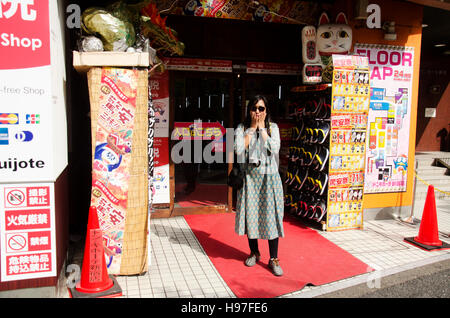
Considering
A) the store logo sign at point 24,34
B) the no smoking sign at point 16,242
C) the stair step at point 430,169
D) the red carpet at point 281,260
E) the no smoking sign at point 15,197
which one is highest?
the store logo sign at point 24,34

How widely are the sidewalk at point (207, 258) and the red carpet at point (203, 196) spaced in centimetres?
59

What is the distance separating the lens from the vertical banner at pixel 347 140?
597 centimetres

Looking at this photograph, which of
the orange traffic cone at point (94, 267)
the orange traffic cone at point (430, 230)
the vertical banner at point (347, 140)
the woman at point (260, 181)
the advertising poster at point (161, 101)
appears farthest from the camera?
the advertising poster at point (161, 101)

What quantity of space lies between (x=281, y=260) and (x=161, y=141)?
121 inches

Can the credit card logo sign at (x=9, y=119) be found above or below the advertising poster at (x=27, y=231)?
above

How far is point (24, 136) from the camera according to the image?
347 cm

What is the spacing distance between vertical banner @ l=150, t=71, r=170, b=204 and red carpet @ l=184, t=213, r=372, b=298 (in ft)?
2.58

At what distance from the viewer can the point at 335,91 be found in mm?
5914

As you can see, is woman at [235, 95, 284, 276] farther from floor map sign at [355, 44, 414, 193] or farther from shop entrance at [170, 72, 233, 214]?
floor map sign at [355, 44, 414, 193]

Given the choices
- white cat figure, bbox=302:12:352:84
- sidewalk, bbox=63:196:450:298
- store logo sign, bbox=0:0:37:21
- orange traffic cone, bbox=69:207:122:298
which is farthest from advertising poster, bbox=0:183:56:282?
white cat figure, bbox=302:12:352:84

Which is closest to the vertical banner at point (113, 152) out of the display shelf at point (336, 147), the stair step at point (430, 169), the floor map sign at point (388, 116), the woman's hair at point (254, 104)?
the woman's hair at point (254, 104)

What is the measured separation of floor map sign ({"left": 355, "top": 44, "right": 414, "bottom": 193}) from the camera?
668cm

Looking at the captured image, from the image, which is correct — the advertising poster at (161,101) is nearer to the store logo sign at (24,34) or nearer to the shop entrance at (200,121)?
the shop entrance at (200,121)

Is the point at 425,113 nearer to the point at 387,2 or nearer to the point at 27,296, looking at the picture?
the point at 387,2
